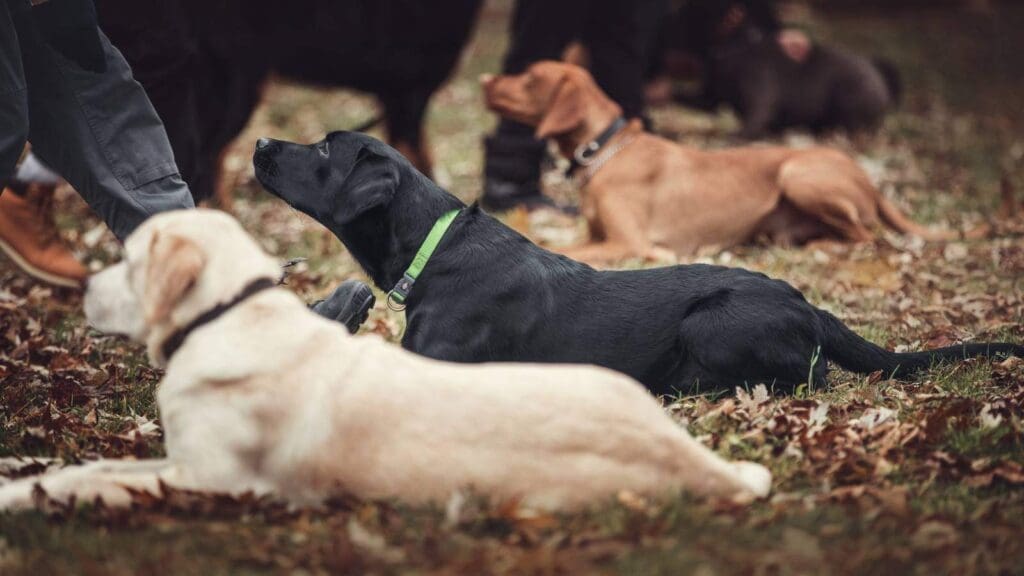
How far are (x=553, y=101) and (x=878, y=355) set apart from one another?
10.6 ft

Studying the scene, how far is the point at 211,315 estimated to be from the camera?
2.73 metres

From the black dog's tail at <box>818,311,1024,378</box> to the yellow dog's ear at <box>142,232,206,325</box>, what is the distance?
89.5 inches

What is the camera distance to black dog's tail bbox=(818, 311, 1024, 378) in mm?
3906

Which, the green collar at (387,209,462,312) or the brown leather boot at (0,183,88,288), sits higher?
the green collar at (387,209,462,312)

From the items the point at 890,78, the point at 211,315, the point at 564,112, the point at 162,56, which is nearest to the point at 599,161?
the point at 564,112

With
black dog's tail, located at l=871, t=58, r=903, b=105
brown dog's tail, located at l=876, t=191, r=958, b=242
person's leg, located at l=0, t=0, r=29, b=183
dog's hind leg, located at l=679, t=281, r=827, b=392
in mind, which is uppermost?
person's leg, located at l=0, t=0, r=29, b=183

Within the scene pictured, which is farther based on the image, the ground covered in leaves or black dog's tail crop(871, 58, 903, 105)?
black dog's tail crop(871, 58, 903, 105)

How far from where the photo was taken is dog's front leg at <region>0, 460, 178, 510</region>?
271cm

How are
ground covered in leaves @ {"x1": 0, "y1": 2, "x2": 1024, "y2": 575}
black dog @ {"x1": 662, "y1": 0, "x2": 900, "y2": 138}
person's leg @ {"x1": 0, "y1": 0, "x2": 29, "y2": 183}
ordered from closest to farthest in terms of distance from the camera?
ground covered in leaves @ {"x1": 0, "y1": 2, "x2": 1024, "y2": 575} < person's leg @ {"x1": 0, "y1": 0, "x2": 29, "y2": 183} < black dog @ {"x1": 662, "y1": 0, "x2": 900, "y2": 138}

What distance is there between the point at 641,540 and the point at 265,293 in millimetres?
1141

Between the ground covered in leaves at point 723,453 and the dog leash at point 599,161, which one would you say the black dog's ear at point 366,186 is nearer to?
the ground covered in leaves at point 723,453

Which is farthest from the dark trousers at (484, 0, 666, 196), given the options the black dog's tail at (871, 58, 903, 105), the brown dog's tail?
the black dog's tail at (871, 58, 903, 105)

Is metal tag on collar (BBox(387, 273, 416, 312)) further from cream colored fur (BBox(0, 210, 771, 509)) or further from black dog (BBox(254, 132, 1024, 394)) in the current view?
cream colored fur (BBox(0, 210, 771, 509))

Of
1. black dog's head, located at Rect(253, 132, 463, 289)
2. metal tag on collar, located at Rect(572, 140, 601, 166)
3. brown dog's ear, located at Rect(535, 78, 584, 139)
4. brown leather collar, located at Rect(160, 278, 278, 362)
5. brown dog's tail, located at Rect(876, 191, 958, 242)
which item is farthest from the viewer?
brown dog's tail, located at Rect(876, 191, 958, 242)
